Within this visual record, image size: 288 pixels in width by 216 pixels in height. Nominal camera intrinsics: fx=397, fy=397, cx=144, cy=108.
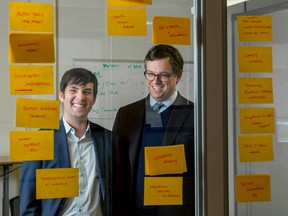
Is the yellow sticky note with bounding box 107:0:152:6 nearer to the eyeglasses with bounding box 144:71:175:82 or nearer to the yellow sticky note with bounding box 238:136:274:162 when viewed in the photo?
the eyeglasses with bounding box 144:71:175:82

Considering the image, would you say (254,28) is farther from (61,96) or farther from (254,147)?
(61,96)

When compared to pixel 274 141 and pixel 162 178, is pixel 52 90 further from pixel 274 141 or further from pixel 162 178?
pixel 274 141

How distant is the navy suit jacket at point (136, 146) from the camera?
5.31 feet

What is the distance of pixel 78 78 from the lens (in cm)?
157

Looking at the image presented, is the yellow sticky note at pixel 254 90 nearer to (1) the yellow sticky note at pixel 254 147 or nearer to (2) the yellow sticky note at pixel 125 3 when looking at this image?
(1) the yellow sticky note at pixel 254 147

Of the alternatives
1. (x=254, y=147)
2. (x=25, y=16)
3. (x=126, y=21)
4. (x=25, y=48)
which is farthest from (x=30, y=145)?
(x=254, y=147)

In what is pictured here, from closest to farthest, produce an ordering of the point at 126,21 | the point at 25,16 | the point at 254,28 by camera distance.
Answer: the point at 25,16
the point at 126,21
the point at 254,28

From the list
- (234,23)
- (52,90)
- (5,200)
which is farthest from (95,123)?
(234,23)

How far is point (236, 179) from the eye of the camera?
166 cm

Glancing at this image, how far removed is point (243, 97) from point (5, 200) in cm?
105

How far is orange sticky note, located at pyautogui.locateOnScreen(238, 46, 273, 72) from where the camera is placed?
1667 millimetres

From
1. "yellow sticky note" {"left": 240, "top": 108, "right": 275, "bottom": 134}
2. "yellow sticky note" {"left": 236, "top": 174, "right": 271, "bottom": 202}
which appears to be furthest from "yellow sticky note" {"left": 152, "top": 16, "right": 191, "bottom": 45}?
"yellow sticky note" {"left": 236, "top": 174, "right": 271, "bottom": 202}

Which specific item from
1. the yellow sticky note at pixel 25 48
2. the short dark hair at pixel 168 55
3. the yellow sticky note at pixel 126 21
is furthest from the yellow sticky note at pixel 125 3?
the yellow sticky note at pixel 25 48

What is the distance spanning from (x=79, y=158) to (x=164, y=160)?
1.12ft
